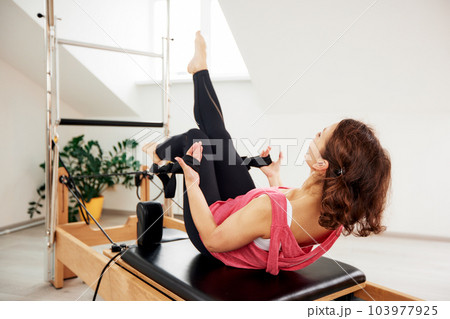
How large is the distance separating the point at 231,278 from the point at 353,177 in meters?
0.46

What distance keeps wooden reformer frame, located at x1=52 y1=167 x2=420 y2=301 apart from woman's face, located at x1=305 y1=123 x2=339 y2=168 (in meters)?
0.41

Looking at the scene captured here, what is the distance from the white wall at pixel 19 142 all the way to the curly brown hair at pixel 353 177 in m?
2.73

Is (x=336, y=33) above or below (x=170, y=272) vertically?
above

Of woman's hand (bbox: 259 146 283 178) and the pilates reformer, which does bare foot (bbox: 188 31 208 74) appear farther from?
the pilates reformer

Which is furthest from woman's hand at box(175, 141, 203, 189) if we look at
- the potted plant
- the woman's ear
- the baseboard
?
the baseboard

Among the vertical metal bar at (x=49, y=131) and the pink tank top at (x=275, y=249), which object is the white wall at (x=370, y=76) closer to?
the vertical metal bar at (x=49, y=131)

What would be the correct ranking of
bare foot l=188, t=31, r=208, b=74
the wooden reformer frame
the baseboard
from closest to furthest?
the wooden reformer frame
bare foot l=188, t=31, r=208, b=74
the baseboard

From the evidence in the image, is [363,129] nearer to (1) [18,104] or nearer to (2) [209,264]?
(2) [209,264]

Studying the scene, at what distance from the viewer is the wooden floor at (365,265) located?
1.74 m

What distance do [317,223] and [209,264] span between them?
38 cm

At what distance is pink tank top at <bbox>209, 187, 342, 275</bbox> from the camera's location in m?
0.96

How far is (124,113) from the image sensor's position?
3.34 meters

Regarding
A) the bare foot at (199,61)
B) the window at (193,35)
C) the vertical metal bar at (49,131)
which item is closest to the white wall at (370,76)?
the window at (193,35)

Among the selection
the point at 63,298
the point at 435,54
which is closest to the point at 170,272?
the point at 63,298
